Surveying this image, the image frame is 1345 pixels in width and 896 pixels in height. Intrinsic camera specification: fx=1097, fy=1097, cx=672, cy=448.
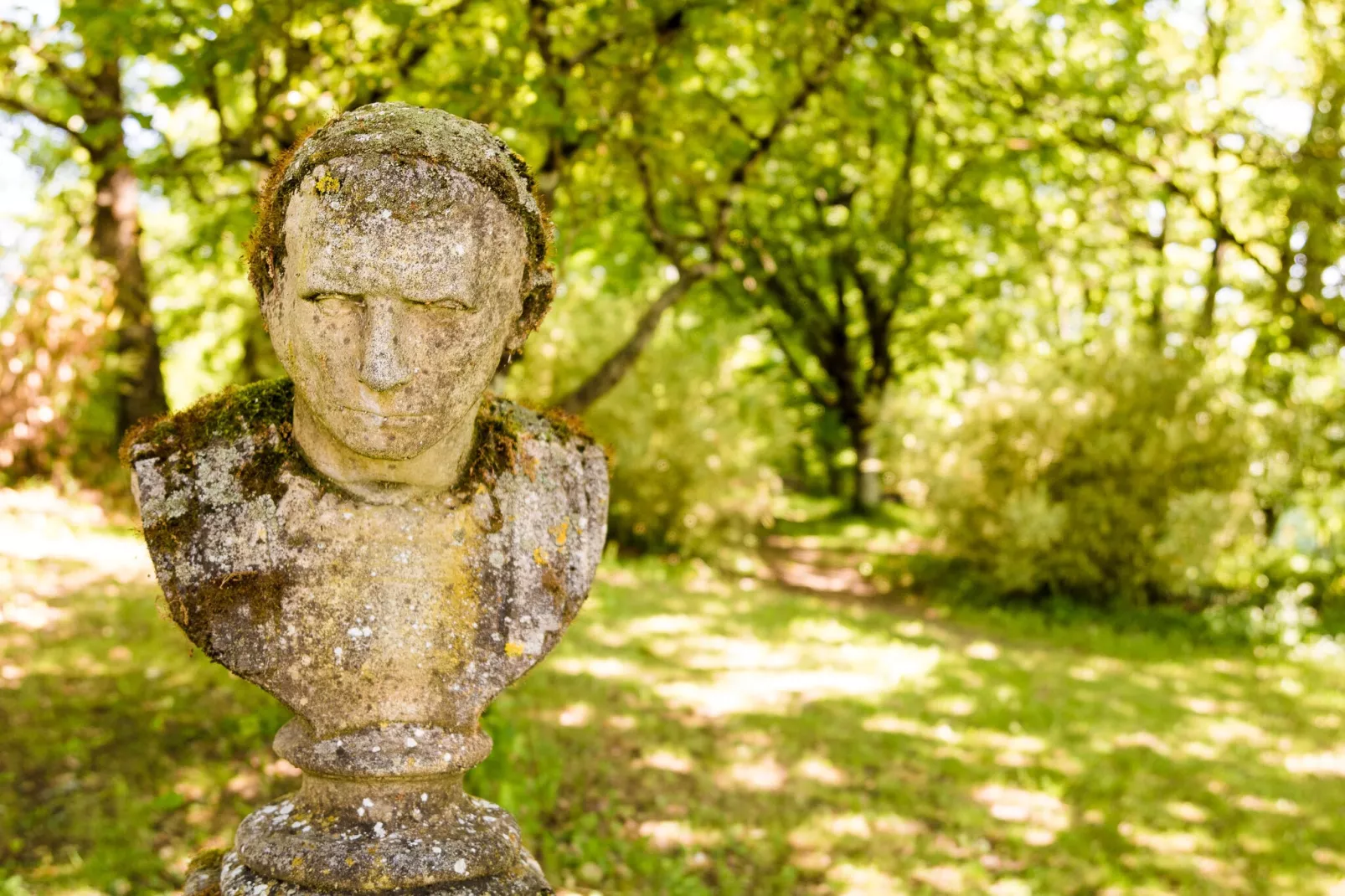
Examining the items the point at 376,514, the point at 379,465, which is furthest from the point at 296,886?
the point at 379,465

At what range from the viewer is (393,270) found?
227 cm

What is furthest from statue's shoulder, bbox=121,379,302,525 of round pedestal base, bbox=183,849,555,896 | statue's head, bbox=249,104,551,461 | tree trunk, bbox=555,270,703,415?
tree trunk, bbox=555,270,703,415

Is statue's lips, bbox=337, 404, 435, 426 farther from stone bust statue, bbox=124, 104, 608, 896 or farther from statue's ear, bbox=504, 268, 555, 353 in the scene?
statue's ear, bbox=504, 268, 555, 353

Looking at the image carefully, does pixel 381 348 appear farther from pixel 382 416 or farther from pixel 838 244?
pixel 838 244

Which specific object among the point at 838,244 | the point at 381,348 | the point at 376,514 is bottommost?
the point at 376,514

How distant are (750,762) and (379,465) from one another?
176 inches

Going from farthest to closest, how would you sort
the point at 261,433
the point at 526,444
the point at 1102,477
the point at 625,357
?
the point at 1102,477, the point at 625,357, the point at 526,444, the point at 261,433

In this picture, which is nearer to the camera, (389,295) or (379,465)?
(389,295)

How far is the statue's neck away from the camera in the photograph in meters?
2.53

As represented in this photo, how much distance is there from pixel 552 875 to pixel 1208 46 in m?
14.9

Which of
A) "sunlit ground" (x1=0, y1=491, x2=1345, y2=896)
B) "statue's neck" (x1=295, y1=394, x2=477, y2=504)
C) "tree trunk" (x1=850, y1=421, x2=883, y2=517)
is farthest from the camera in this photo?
"tree trunk" (x1=850, y1=421, x2=883, y2=517)

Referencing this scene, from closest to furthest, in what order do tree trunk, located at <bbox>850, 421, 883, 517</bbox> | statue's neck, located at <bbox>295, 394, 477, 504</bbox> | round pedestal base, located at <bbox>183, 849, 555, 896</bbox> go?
round pedestal base, located at <bbox>183, 849, 555, 896</bbox>
statue's neck, located at <bbox>295, 394, 477, 504</bbox>
tree trunk, located at <bbox>850, 421, 883, 517</bbox>

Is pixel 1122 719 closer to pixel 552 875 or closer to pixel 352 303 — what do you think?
pixel 552 875

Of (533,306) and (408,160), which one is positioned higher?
(408,160)
